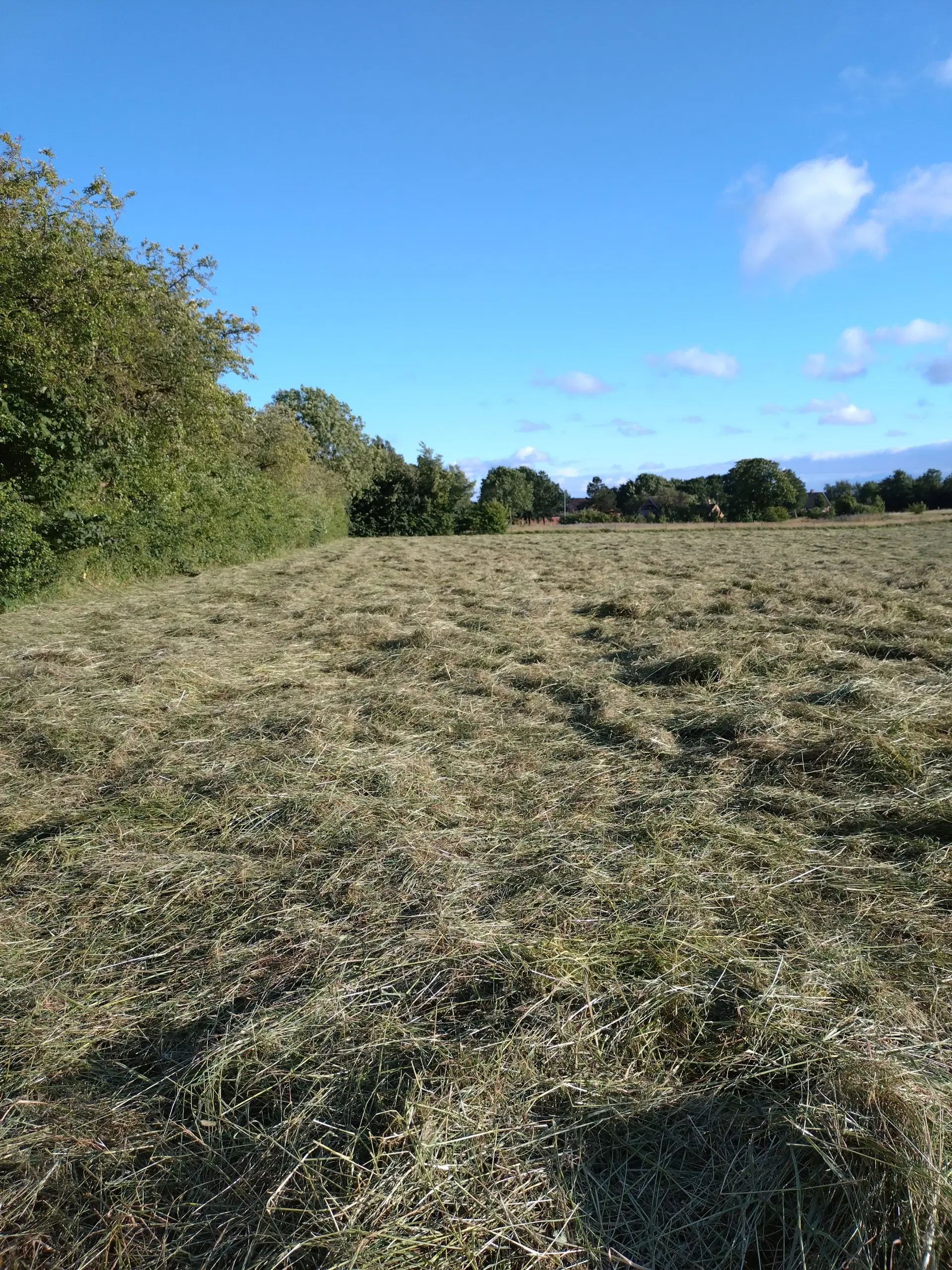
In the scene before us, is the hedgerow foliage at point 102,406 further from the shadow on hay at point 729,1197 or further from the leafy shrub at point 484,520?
the leafy shrub at point 484,520

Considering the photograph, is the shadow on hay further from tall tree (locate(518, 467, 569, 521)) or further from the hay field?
tall tree (locate(518, 467, 569, 521))

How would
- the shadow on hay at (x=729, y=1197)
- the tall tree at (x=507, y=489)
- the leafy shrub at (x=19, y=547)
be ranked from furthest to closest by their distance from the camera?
the tall tree at (x=507, y=489) → the leafy shrub at (x=19, y=547) → the shadow on hay at (x=729, y=1197)

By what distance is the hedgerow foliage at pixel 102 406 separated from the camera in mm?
8531

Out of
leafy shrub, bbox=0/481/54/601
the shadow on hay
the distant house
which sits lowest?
the shadow on hay

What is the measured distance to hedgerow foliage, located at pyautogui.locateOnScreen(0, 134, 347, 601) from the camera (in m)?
8.53

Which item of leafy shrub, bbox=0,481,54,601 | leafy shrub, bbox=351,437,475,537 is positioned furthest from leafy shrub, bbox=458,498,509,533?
leafy shrub, bbox=0,481,54,601

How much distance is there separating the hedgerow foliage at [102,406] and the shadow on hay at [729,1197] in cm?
935

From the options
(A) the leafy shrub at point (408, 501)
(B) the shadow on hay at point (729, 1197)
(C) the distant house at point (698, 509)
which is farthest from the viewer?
(C) the distant house at point (698, 509)

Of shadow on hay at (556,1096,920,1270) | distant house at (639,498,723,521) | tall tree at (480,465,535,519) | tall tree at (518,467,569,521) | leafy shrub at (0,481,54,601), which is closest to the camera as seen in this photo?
shadow on hay at (556,1096,920,1270)

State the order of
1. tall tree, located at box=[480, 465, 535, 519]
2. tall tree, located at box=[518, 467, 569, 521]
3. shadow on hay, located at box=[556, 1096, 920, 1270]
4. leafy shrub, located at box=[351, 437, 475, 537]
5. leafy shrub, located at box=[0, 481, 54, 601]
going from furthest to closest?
tall tree, located at box=[518, 467, 569, 521]
tall tree, located at box=[480, 465, 535, 519]
leafy shrub, located at box=[351, 437, 475, 537]
leafy shrub, located at box=[0, 481, 54, 601]
shadow on hay, located at box=[556, 1096, 920, 1270]

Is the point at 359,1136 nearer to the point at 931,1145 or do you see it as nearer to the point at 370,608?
the point at 931,1145

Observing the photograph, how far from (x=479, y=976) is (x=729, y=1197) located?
836 millimetres

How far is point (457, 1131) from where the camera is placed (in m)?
1.54

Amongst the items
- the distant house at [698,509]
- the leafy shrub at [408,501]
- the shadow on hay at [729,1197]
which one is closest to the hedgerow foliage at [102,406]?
the shadow on hay at [729,1197]
